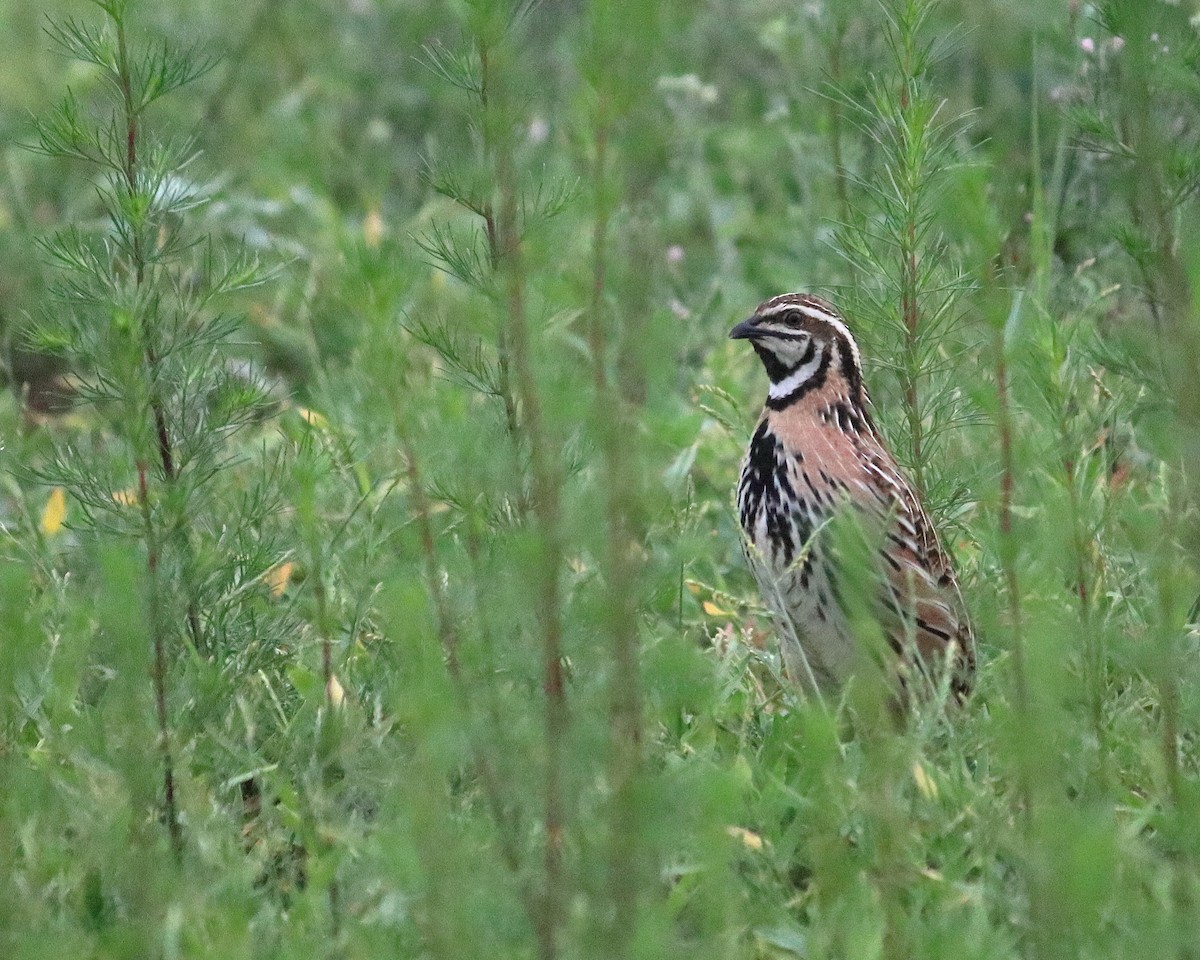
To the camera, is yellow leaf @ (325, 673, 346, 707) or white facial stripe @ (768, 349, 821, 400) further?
white facial stripe @ (768, 349, 821, 400)

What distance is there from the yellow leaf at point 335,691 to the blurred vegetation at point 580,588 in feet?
0.04

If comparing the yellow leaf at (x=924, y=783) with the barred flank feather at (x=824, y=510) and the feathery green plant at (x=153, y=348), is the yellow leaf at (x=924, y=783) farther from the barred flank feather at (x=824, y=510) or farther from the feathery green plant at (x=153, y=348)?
the feathery green plant at (x=153, y=348)

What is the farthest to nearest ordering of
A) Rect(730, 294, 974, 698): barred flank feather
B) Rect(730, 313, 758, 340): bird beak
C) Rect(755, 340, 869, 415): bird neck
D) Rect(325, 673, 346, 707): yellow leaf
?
Rect(730, 313, 758, 340): bird beak, Rect(755, 340, 869, 415): bird neck, Rect(730, 294, 974, 698): barred flank feather, Rect(325, 673, 346, 707): yellow leaf

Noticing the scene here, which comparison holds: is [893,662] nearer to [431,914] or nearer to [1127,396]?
[1127,396]

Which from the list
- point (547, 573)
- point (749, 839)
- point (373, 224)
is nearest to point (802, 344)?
point (749, 839)

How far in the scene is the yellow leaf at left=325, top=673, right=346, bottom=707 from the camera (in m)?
4.04

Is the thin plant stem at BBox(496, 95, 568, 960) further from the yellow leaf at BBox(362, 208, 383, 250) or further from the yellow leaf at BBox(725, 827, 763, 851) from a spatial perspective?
Result: the yellow leaf at BBox(362, 208, 383, 250)

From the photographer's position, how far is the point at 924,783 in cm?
386

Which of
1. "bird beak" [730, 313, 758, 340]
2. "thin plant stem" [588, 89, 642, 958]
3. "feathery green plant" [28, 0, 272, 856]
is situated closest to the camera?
"thin plant stem" [588, 89, 642, 958]

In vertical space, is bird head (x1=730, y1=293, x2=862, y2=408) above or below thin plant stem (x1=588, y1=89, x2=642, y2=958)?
above

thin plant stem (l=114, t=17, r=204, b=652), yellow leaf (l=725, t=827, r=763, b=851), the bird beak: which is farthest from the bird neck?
thin plant stem (l=114, t=17, r=204, b=652)

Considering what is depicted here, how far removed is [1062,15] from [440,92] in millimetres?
2833

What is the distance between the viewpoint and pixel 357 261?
2.84 meters

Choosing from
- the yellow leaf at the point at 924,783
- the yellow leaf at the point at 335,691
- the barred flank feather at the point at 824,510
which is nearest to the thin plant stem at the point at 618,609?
the yellow leaf at the point at 924,783
